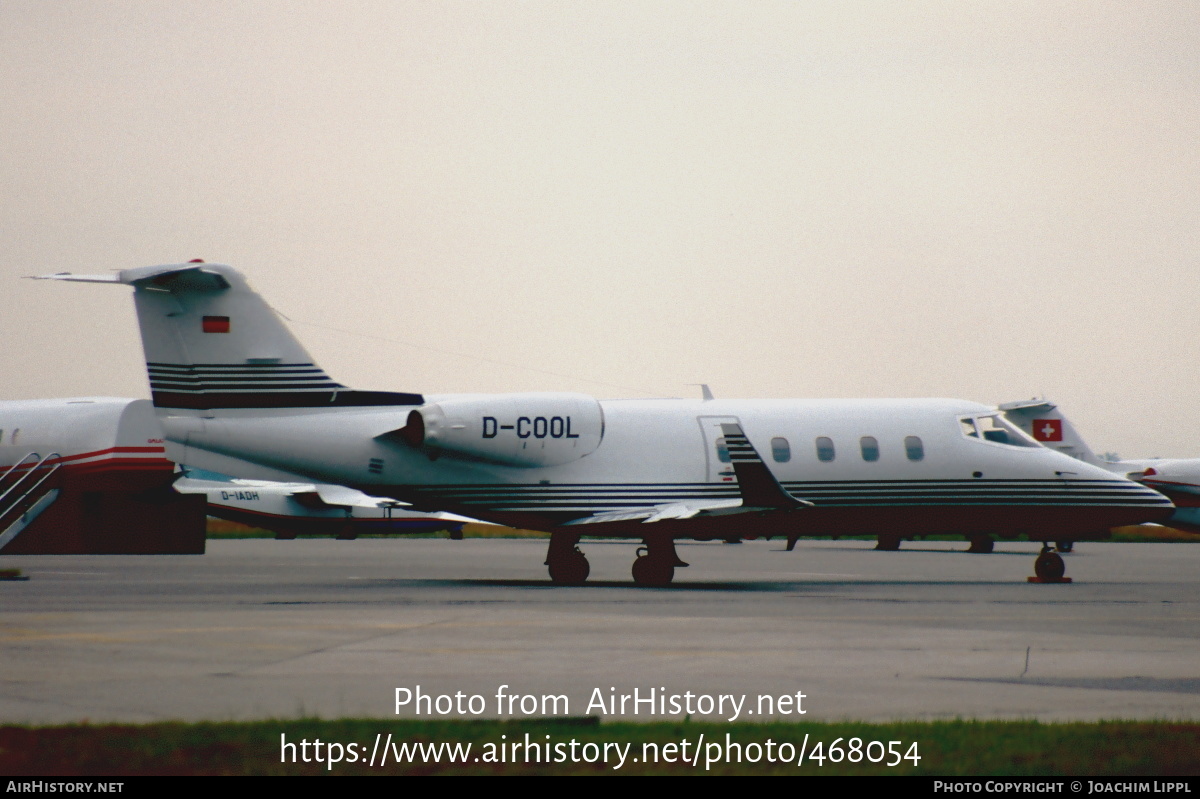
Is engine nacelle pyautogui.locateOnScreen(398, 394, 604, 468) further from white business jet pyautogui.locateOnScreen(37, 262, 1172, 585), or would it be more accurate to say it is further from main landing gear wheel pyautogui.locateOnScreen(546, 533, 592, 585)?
main landing gear wheel pyautogui.locateOnScreen(546, 533, 592, 585)

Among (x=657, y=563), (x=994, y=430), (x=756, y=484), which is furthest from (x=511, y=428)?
(x=994, y=430)

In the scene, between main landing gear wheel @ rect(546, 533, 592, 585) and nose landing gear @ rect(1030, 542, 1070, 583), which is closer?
main landing gear wheel @ rect(546, 533, 592, 585)

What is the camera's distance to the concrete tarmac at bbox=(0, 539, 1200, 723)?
34.7 ft

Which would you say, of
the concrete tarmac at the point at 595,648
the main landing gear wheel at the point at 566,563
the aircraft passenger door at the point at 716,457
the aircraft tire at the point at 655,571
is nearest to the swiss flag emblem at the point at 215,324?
the concrete tarmac at the point at 595,648

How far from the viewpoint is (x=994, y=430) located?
96.1ft

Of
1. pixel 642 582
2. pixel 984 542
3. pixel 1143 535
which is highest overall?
pixel 642 582

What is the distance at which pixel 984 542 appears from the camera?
50.3 meters

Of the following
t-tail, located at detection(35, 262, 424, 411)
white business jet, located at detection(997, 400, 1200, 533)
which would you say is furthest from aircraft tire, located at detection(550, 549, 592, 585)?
white business jet, located at detection(997, 400, 1200, 533)

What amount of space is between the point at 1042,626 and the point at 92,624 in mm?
11956

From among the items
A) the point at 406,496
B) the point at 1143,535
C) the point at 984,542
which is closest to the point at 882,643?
the point at 406,496

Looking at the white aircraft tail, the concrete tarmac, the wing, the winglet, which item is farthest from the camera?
the white aircraft tail

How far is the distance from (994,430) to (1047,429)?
23236mm

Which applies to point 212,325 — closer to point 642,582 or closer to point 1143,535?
point 642,582

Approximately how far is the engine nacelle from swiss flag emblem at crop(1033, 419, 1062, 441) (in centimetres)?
2871
